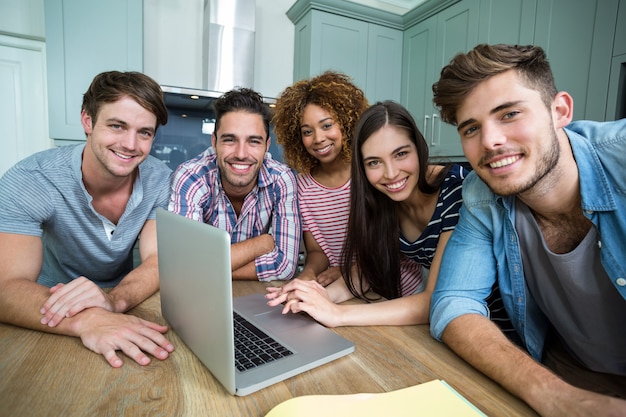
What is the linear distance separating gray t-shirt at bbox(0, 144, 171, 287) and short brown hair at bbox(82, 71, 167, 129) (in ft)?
0.52

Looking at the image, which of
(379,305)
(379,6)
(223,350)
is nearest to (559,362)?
(379,305)

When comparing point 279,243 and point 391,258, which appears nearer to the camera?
point 391,258

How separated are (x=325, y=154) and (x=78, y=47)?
1.76m

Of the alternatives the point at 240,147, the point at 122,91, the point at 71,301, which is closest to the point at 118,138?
the point at 122,91

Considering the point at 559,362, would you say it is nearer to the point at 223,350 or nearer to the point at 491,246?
the point at 491,246

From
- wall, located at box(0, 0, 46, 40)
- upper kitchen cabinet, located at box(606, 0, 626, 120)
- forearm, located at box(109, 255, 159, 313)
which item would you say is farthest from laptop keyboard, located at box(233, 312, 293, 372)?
wall, located at box(0, 0, 46, 40)

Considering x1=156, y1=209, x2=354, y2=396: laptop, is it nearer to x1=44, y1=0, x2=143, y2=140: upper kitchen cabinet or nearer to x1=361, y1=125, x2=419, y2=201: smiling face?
x1=361, y1=125, x2=419, y2=201: smiling face

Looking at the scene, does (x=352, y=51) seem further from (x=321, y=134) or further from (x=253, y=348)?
(x=253, y=348)

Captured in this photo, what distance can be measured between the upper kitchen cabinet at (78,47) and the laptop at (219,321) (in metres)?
1.96

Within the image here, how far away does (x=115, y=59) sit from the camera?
7.45 ft

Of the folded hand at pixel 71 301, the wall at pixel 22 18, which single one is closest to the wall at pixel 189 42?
the wall at pixel 22 18

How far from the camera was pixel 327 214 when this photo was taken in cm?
150

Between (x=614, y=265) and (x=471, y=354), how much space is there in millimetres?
326

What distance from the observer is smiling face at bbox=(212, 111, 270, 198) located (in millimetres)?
1400
